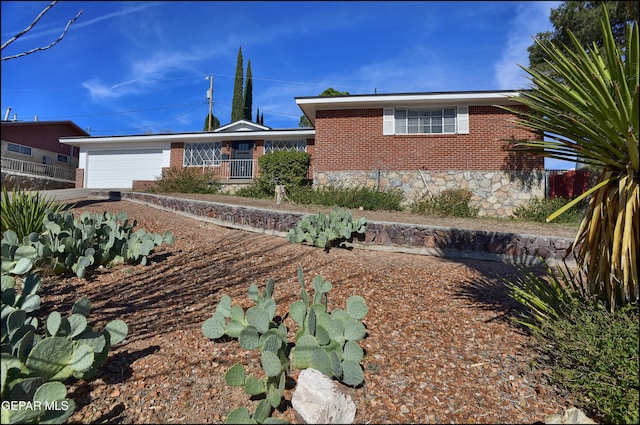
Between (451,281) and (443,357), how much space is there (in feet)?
6.34

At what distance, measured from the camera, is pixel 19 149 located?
22.8 meters

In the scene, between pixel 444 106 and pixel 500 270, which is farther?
pixel 444 106

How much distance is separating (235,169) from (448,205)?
11294 millimetres

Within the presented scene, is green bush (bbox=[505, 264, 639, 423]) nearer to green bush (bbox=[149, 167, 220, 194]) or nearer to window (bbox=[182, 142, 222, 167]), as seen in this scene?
green bush (bbox=[149, 167, 220, 194])

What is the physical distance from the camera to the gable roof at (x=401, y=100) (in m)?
12.3

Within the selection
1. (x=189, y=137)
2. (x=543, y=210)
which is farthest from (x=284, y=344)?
(x=189, y=137)

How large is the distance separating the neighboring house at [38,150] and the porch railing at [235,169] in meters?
11.4

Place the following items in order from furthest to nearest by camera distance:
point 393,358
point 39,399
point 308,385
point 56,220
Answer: point 56,220 → point 393,358 → point 308,385 → point 39,399

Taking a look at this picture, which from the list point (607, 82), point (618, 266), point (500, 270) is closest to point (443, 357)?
point (618, 266)

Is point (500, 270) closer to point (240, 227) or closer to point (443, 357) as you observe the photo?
point (443, 357)

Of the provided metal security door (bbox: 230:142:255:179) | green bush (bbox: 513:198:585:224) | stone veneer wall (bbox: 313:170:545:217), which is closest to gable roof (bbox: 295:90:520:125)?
stone veneer wall (bbox: 313:170:545:217)

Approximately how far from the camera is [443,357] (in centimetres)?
273

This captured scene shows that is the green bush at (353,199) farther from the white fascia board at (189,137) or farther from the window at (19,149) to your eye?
the window at (19,149)

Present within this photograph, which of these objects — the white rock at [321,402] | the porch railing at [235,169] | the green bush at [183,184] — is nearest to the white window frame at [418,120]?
the porch railing at [235,169]
